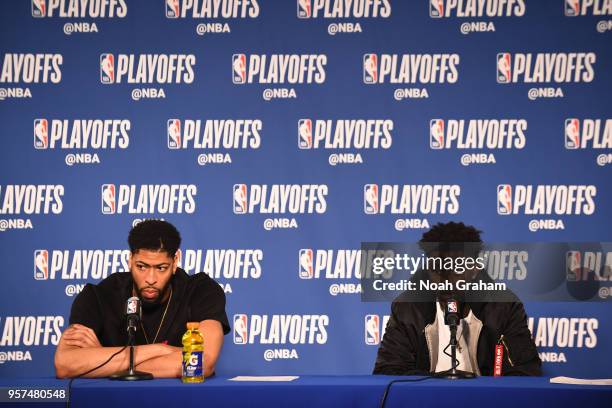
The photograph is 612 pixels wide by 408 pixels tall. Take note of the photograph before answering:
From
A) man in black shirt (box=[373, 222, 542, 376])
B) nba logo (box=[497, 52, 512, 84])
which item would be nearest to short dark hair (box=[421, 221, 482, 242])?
man in black shirt (box=[373, 222, 542, 376])

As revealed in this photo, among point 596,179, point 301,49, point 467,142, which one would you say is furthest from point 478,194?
point 301,49

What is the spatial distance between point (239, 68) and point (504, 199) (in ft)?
5.90

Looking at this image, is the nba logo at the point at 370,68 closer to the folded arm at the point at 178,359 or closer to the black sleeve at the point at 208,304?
the black sleeve at the point at 208,304

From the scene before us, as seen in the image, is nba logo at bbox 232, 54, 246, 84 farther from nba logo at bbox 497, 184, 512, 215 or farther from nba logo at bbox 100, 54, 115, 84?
nba logo at bbox 497, 184, 512, 215

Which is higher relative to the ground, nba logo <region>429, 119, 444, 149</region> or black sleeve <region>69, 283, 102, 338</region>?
nba logo <region>429, 119, 444, 149</region>

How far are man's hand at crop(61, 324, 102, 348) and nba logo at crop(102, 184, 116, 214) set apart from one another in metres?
1.44

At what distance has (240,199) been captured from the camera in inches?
191

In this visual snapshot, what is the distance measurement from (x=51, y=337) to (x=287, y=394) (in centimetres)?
260

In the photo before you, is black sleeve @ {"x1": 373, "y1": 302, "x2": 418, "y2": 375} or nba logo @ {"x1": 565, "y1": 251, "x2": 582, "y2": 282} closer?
black sleeve @ {"x1": 373, "y1": 302, "x2": 418, "y2": 375}

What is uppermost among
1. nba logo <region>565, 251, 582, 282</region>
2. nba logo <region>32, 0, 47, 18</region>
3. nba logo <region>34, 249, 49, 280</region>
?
nba logo <region>32, 0, 47, 18</region>

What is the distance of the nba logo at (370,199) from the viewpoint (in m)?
4.80

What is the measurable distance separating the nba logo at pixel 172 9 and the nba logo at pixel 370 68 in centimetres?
121

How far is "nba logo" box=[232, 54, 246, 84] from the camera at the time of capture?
492cm

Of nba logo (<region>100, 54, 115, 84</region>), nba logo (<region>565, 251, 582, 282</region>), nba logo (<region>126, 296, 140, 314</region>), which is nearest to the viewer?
nba logo (<region>126, 296, 140, 314</region>)
